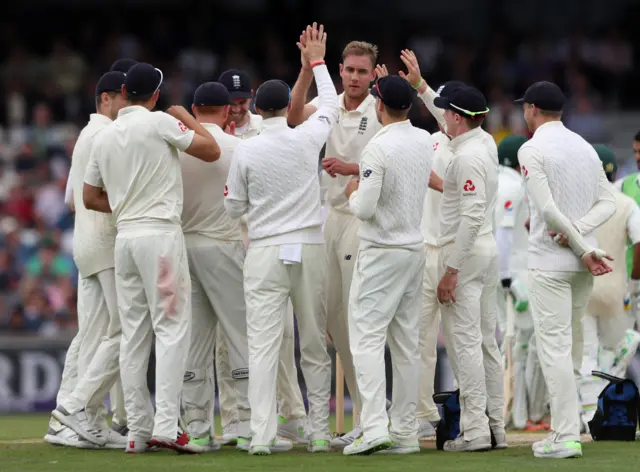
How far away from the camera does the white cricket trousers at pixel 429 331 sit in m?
9.52

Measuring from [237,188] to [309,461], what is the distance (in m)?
1.83

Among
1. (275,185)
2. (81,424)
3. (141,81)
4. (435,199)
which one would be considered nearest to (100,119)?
(141,81)

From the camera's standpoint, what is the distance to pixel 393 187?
343 inches

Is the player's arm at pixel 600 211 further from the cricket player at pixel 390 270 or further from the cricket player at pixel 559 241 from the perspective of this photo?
the cricket player at pixel 390 270

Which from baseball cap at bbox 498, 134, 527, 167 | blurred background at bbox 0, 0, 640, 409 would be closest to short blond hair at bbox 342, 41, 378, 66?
baseball cap at bbox 498, 134, 527, 167

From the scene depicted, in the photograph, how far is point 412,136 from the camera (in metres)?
8.78

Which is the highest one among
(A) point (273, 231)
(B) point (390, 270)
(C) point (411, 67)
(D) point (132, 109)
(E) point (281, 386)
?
(C) point (411, 67)

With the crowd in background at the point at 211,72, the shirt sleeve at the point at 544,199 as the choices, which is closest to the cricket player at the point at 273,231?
the shirt sleeve at the point at 544,199

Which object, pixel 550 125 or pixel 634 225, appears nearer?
pixel 550 125

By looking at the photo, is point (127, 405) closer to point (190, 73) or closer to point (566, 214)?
point (566, 214)

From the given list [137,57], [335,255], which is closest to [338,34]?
[137,57]

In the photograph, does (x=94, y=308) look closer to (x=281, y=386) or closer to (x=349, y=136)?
(x=281, y=386)

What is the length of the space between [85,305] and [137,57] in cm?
1399

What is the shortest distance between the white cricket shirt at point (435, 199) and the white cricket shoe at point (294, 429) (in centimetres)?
160
